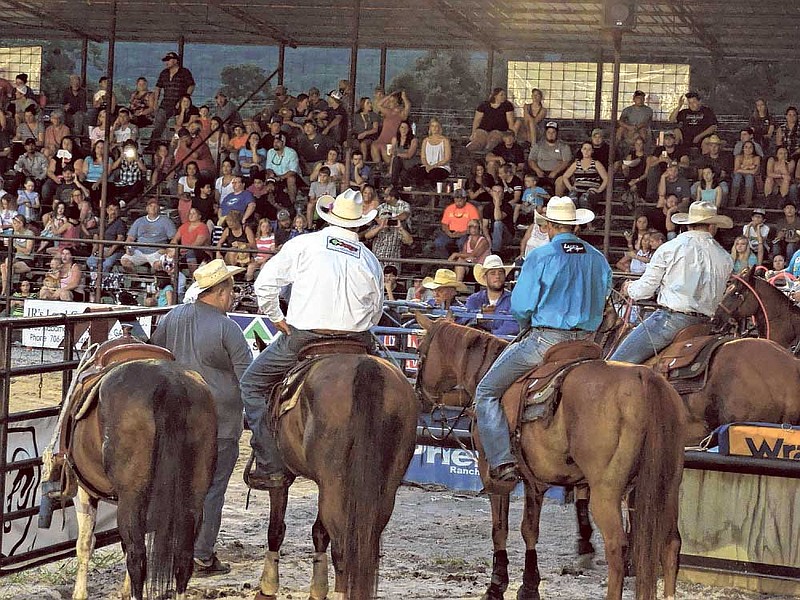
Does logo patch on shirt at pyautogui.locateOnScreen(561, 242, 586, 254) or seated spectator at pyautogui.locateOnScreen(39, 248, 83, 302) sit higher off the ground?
logo patch on shirt at pyautogui.locateOnScreen(561, 242, 586, 254)

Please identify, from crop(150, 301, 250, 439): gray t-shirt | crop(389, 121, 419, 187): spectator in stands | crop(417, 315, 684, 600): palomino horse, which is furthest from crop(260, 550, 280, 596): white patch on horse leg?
crop(389, 121, 419, 187): spectator in stands

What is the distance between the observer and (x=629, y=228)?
2023cm

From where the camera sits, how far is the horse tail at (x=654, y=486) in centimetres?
627

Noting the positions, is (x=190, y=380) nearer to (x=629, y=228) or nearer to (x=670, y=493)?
(x=670, y=493)

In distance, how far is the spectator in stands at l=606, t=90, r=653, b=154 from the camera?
67.6 feet

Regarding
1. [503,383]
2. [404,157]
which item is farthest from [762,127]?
[503,383]

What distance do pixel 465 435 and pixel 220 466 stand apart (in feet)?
6.59

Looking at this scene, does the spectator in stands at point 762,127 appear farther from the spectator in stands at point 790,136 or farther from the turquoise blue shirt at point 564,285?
the turquoise blue shirt at point 564,285

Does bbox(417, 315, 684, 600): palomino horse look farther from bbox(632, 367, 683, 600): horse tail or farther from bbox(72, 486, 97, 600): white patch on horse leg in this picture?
bbox(72, 486, 97, 600): white patch on horse leg

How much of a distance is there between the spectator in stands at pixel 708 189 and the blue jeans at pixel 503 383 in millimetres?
10881

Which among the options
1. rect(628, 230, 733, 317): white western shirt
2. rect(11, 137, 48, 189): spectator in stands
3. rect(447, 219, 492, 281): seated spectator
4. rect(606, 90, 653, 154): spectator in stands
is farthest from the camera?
rect(11, 137, 48, 189): spectator in stands

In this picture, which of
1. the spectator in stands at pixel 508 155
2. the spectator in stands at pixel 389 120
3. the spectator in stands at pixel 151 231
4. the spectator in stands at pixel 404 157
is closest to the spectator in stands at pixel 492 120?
the spectator in stands at pixel 508 155

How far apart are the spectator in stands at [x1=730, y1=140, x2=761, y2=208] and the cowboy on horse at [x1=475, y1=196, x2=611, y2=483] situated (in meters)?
11.6

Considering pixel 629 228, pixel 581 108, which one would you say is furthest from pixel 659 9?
pixel 581 108
